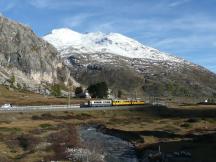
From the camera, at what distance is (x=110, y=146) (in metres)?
85.9

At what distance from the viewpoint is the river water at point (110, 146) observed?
240 ft

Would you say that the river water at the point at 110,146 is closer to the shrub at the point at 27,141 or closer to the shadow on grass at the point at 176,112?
the shrub at the point at 27,141

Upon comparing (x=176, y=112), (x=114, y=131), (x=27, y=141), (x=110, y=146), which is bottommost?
(x=110, y=146)

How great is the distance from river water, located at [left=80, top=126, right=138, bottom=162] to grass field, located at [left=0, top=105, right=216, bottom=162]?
2325 millimetres

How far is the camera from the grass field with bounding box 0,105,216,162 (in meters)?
73.7

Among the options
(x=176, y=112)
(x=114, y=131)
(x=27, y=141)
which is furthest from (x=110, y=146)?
(x=176, y=112)

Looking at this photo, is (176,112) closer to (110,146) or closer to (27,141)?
(110,146)

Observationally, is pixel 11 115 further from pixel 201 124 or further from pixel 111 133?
pixel 201 124

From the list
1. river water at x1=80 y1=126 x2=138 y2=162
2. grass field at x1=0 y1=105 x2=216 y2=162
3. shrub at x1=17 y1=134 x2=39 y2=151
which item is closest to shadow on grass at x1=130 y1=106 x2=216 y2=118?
grass field at x1=0 y1=105 x2=216 y2=162

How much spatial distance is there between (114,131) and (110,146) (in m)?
24.5

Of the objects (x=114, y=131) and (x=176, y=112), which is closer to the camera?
(x=114, y=131)

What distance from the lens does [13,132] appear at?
331ft

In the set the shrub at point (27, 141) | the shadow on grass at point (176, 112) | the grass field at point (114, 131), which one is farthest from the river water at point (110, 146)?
the shadow on grass at point (176, 112)

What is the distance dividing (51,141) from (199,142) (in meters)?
28.6
